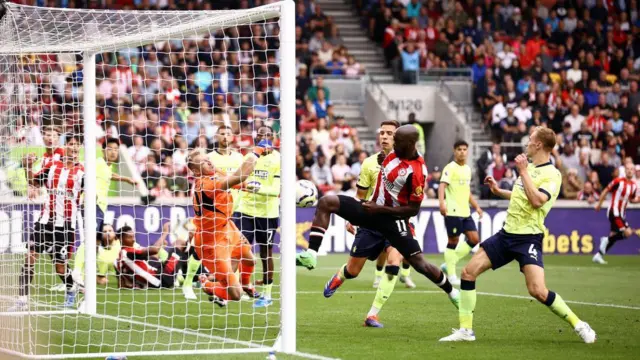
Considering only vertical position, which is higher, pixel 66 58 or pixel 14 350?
pixel 66 58

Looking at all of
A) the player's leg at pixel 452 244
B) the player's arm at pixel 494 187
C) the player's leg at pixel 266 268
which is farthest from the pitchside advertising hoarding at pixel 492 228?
the player's arm at pixel 494 187

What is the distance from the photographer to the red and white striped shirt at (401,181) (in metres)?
9.94

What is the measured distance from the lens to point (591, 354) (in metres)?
9.15

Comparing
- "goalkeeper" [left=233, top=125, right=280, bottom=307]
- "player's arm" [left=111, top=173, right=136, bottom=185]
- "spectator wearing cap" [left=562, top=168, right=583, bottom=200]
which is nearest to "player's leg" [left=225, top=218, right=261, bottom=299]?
"goalkeeper" [left=233, top=125, right=280, bottom=307]

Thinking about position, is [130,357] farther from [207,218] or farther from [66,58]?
[66,58]

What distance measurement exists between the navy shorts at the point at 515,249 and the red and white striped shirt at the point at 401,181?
81 centimetres

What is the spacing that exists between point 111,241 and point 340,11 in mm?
17329

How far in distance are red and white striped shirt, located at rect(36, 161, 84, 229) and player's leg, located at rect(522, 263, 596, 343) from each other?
20.8 ft

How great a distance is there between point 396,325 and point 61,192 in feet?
16.7

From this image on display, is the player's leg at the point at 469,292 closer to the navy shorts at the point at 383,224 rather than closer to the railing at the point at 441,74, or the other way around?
the navy shorts at the point at 383,224

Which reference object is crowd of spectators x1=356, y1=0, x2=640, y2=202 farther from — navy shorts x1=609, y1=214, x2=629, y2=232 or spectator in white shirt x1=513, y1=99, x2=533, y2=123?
navy shorts x1=609, y1=214, x2=629, y2=232

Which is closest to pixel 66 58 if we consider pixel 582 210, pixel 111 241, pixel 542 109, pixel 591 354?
pixel 111 241

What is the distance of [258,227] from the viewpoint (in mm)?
13969

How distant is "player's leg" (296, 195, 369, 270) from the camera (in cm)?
953
